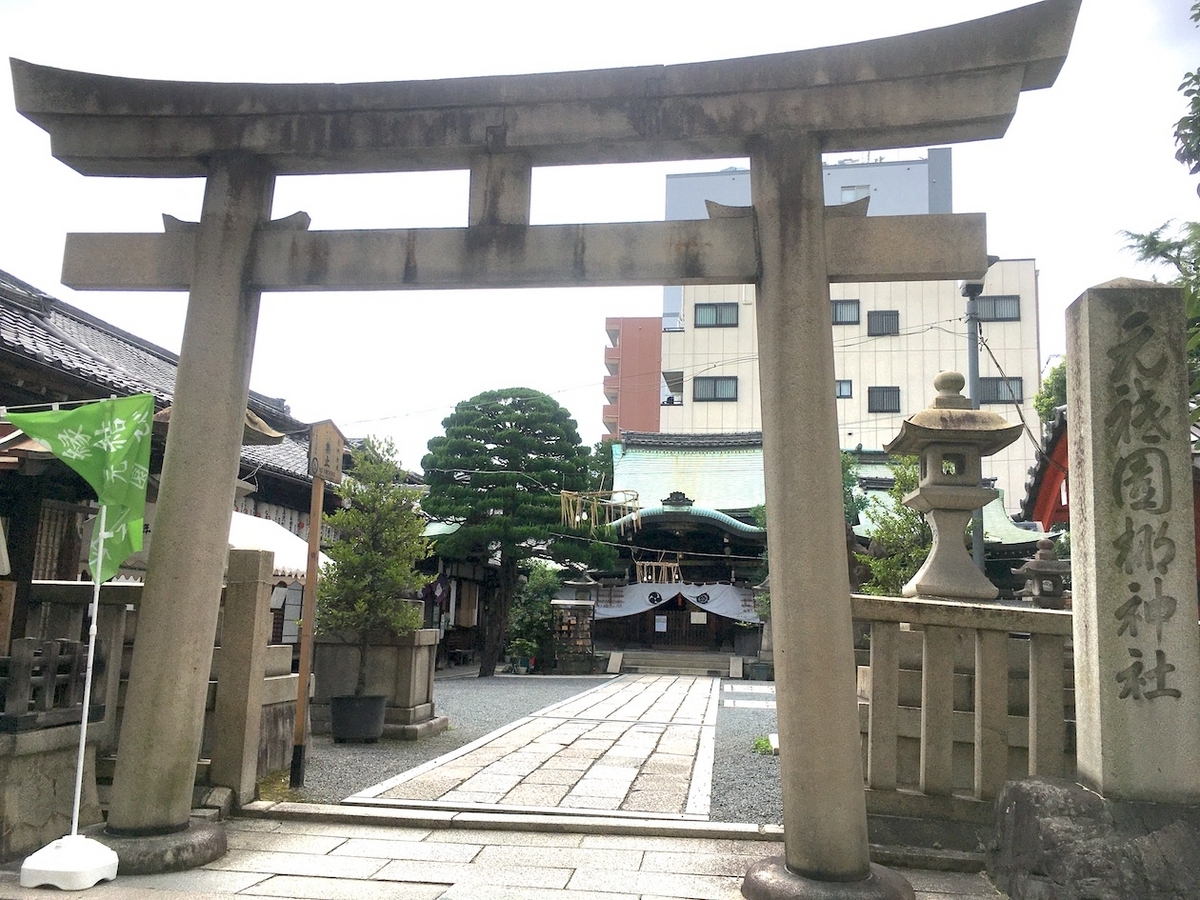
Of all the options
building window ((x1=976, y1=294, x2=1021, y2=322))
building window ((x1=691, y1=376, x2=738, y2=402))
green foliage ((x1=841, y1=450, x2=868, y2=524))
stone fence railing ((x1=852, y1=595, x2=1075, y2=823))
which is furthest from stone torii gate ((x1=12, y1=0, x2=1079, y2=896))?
building window ((x1=976, y1=294, x2=1021, y2=322))

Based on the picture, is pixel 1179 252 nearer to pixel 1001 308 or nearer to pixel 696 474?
pixel 696 474

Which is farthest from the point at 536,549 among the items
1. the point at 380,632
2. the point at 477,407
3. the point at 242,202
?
the point at 242,202

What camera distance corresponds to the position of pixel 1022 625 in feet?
18.6

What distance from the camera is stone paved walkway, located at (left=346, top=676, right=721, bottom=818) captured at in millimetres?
7125

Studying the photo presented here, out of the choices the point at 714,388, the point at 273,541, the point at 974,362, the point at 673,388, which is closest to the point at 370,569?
the point at 273,541

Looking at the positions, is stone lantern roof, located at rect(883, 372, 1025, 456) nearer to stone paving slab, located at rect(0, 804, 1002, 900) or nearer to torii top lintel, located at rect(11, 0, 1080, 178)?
torii top lintel, located at rect(11, 0, 1080, 178)

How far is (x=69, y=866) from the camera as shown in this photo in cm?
468

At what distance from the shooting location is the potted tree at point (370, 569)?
422 inches

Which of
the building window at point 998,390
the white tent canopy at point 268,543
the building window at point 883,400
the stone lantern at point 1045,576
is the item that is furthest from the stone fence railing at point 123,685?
the building window at point 998,390

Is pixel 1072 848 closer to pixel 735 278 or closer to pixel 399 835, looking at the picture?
pixel 735 278

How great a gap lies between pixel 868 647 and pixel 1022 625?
1.47 m

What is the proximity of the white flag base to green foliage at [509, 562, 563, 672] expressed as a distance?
1950cm

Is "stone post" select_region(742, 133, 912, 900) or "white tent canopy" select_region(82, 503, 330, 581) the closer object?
"stone post" select_region(742, 133, 912, 900)

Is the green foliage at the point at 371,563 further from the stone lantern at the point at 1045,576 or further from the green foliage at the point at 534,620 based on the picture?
the green foliage at the point at 534,620
